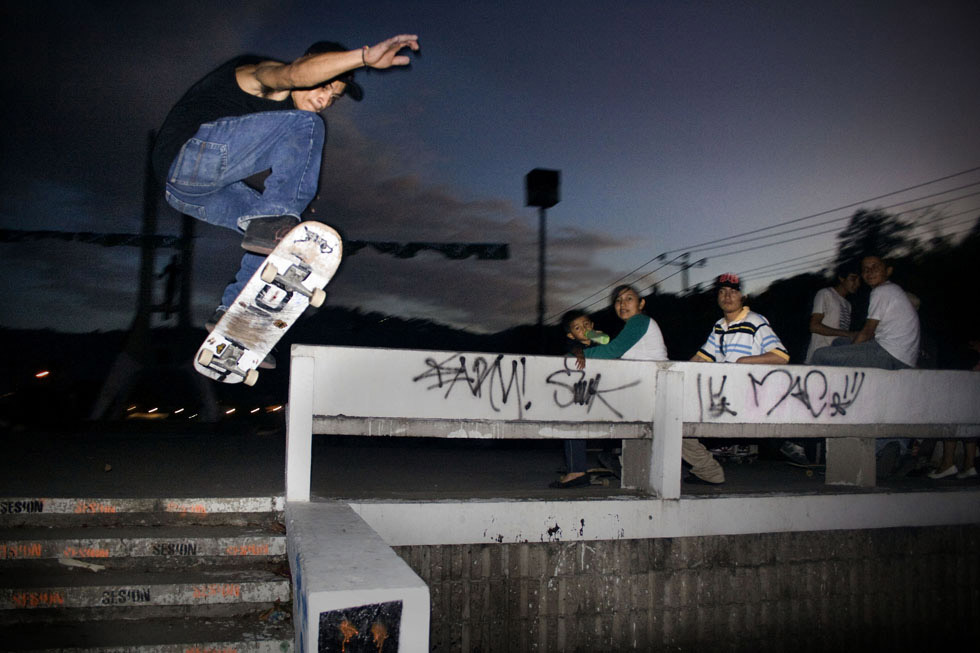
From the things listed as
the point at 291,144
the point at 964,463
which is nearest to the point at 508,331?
the point at 964,463

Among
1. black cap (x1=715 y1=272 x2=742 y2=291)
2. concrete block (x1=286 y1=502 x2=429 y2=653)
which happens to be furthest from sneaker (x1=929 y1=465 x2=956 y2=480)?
concrete block (x1=286 y1=502 x2=429 y2=653)

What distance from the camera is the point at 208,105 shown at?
4.17 metres

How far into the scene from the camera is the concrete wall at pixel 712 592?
4590 mm

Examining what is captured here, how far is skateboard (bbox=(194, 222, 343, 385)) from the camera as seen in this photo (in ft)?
14.4

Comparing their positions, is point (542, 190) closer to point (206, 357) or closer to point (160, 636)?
point (206, 357)

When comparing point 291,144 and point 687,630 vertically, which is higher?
point 291,144

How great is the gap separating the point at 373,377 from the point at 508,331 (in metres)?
33.5

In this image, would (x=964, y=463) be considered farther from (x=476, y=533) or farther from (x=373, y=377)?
(x=373, y=377)

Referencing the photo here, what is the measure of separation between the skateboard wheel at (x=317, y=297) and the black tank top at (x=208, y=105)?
120 cm

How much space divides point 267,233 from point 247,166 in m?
0.48

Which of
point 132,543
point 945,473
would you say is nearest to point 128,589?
point 132,543

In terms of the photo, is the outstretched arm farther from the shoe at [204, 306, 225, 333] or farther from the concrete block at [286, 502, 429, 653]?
the concrete block at [286, 502, 429, 653]

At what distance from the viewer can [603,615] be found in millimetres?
4832

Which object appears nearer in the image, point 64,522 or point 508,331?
point 64,522
